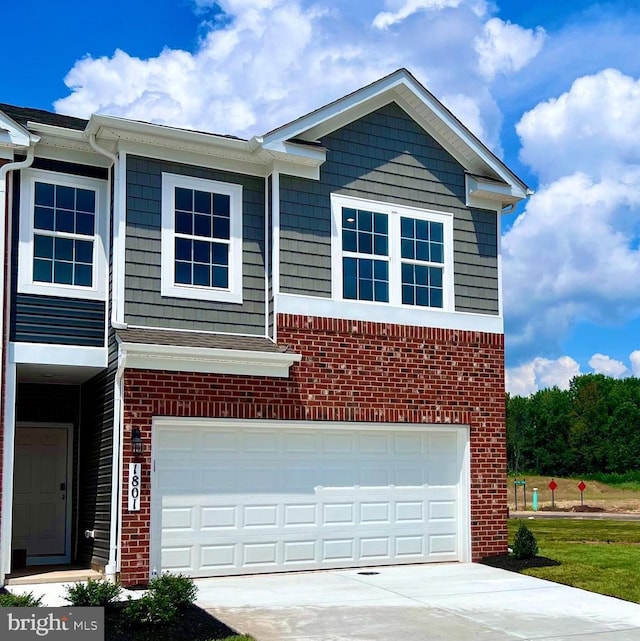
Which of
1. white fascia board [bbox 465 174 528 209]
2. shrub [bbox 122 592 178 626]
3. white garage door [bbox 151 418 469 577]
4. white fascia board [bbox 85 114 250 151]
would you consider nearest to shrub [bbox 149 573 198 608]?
shrub [bbox 122 592 178 626]

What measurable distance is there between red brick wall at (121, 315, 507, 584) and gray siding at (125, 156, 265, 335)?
699mm

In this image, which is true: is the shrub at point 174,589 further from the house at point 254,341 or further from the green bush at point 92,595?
the house at point 254,341

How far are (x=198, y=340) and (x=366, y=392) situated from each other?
3.02m

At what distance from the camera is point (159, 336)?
12898 mm

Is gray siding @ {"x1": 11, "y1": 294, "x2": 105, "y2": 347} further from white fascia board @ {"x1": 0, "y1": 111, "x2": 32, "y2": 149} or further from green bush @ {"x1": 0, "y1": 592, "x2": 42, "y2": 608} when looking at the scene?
green bush @ {"x1": 0, "y1": 592, "x2": 42, "y2": 608}


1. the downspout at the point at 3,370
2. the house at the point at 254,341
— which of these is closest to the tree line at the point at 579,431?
the house at the point at 254,341

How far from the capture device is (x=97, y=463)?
1355 centimetres

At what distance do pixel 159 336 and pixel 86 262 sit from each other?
178cm

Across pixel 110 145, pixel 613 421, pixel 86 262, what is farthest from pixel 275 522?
pixel 613 421

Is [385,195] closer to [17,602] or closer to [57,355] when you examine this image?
[57,355]

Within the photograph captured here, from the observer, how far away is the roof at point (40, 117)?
45.5 feet

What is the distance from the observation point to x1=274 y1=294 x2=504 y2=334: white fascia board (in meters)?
14.1

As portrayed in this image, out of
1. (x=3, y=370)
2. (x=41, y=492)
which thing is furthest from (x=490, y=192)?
(x=41, y=492)

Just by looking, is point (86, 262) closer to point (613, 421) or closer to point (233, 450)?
point (233, 450)
